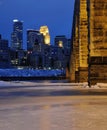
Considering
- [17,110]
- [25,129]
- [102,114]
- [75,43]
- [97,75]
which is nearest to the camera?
[25,129]

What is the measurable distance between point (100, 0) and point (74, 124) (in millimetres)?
19457

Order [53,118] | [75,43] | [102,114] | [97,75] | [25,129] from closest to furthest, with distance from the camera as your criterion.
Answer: [25,129] → [53,118] → [102,114] → [97,75] → [75,43]

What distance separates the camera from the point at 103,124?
8.46 meters

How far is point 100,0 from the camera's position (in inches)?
1072

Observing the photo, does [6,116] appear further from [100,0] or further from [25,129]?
[100,0]

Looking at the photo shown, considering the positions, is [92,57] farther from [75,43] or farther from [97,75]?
[75,43]

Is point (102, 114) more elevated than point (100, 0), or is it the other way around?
point (100, 0)

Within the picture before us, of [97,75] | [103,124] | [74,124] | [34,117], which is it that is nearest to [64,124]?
[74,124]

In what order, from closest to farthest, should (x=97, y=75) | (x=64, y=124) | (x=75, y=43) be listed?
1. (x=64, y=124)
2. (x=97, y=75)
3. (x=75, y=43)

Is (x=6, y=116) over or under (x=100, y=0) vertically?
under

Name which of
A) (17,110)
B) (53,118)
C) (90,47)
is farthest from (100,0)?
(53,118)

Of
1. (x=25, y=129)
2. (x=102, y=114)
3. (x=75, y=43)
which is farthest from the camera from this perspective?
(x=75, y=43)

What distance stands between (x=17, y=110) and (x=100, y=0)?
16.8 metres

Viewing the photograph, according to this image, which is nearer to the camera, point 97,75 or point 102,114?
point 102,114
